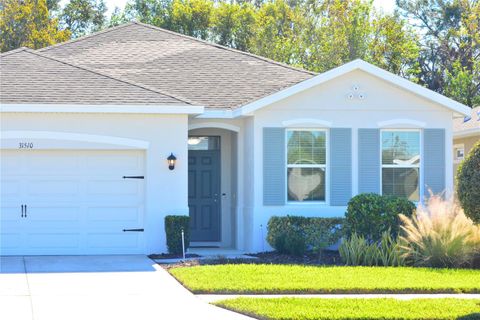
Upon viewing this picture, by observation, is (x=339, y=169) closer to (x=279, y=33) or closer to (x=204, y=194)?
(x=204, y=194)

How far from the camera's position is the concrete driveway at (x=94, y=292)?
469 inches

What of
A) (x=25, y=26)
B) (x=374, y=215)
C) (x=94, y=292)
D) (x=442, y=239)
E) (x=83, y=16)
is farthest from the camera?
(x=83, y=16)

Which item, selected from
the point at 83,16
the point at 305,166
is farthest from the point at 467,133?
the point at 83,16

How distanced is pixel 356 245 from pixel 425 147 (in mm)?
4004

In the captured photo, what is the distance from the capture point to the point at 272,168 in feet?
65.6

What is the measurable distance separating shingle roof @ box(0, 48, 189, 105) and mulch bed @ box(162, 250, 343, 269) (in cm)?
355

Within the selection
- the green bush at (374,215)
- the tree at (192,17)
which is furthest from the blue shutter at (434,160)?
the tree at (192,17)

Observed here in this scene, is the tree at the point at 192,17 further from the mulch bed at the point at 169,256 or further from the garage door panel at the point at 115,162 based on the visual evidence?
the mulch bed at the point at 169,256

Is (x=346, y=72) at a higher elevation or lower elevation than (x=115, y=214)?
higher

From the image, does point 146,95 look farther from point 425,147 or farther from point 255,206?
point 425,147

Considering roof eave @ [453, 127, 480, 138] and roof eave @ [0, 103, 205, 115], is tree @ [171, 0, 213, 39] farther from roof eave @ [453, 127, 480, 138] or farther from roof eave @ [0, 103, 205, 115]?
roof eave @ [0, 103, 205, 115]

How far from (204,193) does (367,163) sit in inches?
157

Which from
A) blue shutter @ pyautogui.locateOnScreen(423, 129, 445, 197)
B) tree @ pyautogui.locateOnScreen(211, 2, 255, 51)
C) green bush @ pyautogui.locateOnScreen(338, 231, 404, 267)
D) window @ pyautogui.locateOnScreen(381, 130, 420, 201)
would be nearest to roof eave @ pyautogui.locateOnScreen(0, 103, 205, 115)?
green bush @ pyautogui.locateOnScreen(338, 231, 404, 267)

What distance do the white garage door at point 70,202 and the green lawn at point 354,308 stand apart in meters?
6.99
